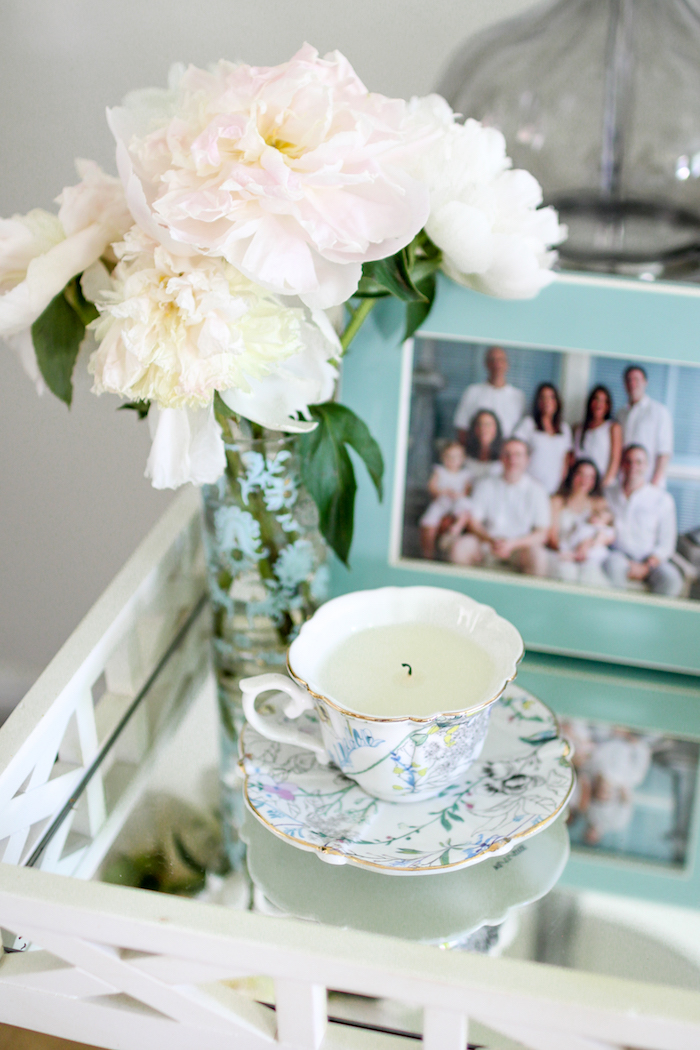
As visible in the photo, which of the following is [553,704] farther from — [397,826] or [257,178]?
[257,178]

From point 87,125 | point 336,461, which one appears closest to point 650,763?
point 336,461

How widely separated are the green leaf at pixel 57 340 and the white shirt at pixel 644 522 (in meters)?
0.29

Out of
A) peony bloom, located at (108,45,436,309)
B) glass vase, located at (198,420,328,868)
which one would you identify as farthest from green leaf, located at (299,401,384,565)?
peony bloom, located at (108,45,436,309)

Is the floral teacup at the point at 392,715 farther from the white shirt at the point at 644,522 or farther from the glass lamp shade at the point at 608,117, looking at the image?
the glass lamp shade at the point at 608,117

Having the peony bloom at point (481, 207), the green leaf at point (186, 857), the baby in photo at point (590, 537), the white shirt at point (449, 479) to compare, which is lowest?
the green leaf at point (186, 857)

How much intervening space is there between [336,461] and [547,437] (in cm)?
11

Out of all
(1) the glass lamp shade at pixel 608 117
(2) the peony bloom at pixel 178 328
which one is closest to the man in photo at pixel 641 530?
(1) the glass lamp shade at pixel 608 117

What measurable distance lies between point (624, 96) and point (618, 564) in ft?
0.80

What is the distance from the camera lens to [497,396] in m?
0.54

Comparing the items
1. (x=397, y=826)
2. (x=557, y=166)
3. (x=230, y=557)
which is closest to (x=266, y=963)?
(x=397, y=826)

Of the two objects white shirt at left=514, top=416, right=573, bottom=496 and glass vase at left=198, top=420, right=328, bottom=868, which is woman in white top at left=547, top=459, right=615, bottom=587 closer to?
white shirt at left=514, top=416, right=573, bottom=496

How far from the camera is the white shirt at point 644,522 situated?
1.75 feet

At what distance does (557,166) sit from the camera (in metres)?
0.52

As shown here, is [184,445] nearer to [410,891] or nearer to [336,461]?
[336,461]
